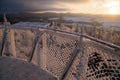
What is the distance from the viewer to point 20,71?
21.1ft

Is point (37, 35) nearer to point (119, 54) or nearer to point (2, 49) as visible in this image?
point (2, 49)

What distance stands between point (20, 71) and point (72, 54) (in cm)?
241

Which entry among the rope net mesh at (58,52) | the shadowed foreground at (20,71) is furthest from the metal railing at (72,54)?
the shadowed foreground at (20,71)

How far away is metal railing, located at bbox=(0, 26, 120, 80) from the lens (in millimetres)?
3533

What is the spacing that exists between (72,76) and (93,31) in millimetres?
62059

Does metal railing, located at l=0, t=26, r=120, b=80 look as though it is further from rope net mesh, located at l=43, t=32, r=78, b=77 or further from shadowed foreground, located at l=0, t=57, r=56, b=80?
shadowed foreground, located at l=0, t=57, r=56, b=80

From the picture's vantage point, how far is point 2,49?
26.5ft

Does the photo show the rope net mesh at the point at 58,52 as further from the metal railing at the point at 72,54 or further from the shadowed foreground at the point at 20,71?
the shadowed foreground at the point at 20,71

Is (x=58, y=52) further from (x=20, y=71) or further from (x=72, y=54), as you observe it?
(x=20, y=71)

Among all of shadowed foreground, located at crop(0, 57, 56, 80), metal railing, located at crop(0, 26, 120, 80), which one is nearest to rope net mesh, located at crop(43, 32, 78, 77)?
metal railing, located at crop(0, 26, 120, 80)

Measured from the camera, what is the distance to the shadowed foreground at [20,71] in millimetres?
5949

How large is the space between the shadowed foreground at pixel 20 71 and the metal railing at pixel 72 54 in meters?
0.27

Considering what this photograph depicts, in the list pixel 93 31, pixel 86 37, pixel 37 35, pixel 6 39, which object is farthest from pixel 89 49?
pixel 93 31

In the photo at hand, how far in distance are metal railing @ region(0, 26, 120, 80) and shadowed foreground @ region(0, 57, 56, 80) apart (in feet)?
0.90
